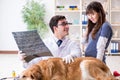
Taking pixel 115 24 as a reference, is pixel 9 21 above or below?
above

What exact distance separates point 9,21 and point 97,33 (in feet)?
12.8

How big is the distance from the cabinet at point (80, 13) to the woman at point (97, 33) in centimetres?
297

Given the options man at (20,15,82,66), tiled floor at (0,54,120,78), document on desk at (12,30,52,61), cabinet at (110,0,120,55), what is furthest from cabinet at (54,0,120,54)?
document on desk at (12,30,52,61)

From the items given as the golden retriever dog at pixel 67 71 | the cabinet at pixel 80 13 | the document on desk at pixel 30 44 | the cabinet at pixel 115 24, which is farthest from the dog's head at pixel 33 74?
the cabinet at pixel 115 24

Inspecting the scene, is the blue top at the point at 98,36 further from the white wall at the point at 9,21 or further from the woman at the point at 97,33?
the white wall at the point at 9,21

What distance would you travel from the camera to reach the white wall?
5.66m

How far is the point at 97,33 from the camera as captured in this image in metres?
2.13

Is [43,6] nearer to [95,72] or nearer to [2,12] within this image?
[2,12]

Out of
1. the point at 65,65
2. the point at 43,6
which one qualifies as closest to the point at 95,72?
the point at 65,65

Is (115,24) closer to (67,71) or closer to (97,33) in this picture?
(97,33)

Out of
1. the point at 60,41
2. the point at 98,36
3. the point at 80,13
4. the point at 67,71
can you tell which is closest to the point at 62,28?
the point at 60,41

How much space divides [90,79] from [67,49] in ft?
2.36

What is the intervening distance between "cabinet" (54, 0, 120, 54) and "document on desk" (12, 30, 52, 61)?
3.67 m

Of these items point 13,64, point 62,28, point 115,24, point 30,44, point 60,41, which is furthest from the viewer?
point 115,24
